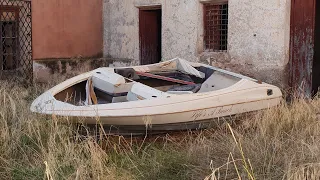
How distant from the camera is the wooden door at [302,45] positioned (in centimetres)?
784

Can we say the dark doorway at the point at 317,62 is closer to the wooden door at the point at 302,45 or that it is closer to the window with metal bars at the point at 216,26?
the wooden door at the point at 302,45

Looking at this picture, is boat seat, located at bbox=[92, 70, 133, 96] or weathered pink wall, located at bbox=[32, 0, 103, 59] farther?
weathered pink wall, located at bbox=[32, 0, 103, 59]

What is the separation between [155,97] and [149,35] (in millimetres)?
5718

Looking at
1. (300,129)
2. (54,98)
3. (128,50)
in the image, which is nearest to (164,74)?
(54,98)

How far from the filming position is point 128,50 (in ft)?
36.8

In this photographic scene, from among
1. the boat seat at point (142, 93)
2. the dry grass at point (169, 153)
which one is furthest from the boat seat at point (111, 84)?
the dry grass at point (169, 153)

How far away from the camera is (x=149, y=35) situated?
11188 millimetres

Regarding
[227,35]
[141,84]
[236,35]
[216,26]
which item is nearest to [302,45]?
[236,35]

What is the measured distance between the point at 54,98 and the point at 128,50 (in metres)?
5.54

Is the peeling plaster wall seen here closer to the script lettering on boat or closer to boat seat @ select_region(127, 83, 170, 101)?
the script lettering on boat

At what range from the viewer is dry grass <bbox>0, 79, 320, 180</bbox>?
3938 mm

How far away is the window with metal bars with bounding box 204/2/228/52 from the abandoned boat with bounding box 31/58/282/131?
7.09ft

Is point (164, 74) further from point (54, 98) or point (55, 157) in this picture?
point (55, 157)

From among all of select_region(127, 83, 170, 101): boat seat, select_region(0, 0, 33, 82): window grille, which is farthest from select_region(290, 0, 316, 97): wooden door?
select_region(0, 0, 33, 82): window grille
